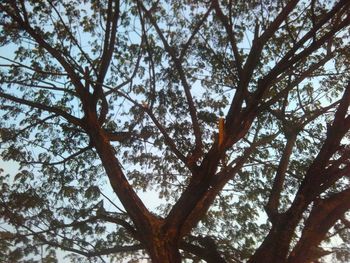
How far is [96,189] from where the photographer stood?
6.98 meters

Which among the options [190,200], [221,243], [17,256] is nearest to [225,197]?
[221,243]

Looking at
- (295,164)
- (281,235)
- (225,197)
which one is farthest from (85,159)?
(281,235)

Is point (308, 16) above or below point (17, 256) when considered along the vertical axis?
above

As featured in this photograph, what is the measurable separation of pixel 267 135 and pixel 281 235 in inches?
123

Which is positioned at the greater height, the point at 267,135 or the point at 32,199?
the point at 267,135

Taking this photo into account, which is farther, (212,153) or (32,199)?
(32,199)

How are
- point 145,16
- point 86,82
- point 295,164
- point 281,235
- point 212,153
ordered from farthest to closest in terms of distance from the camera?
1. point 295,164
2. point 145,16
3. point 86,82
4. point 212,153
5. point 281,235

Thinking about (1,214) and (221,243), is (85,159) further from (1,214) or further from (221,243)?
(221,243)

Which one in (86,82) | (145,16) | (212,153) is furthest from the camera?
(145,16)

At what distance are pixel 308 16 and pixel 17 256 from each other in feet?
19.9

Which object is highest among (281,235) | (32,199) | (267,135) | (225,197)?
(267,135)

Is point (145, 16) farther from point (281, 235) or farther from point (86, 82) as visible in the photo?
point (281, 235)

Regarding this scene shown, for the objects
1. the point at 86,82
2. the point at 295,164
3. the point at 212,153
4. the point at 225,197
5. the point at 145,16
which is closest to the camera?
the point at 212,153

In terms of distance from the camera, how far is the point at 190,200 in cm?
Result: 495
